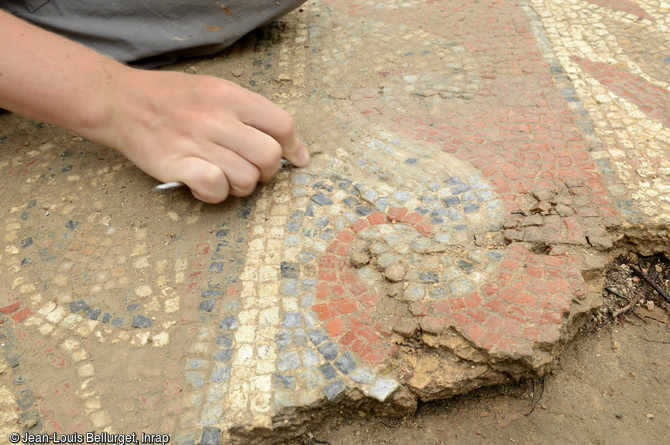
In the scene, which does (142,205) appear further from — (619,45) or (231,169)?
(619,45)

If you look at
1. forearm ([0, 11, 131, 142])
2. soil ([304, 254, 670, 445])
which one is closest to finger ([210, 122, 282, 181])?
forearm ([0, 11, 131, 142])

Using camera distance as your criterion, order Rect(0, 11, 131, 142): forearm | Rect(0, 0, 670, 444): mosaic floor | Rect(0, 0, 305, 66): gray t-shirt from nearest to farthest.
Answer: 1. Rect(0, 0, 670, 444): mosaic floor
2. Rect(0, 11, 131, 142): forearm
3. Rect(0, 0, 305, 66): gray t-shirt

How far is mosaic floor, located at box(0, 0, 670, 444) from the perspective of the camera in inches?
74.0

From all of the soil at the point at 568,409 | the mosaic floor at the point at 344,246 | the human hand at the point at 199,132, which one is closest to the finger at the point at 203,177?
the human hand at the point at 199,132

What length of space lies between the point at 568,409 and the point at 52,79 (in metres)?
2.34

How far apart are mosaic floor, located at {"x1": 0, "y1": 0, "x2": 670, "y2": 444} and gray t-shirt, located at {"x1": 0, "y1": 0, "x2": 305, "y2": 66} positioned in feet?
0.62

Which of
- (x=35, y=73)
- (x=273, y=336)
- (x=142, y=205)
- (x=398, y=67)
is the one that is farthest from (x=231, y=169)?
(x=398, y=67)

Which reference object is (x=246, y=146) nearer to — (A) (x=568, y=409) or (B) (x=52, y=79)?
(B) (x=52, y=79)

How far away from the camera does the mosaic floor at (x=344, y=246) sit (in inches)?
74.0

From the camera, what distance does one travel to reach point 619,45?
3.13 metres

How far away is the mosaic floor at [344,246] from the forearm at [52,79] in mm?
363

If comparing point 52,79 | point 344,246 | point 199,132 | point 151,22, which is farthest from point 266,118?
point 151,22

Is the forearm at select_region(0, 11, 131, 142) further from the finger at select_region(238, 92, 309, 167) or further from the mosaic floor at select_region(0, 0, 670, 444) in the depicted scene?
the finger at select_region(238, 92, 309, 167)

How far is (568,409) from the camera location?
6.46 ft
